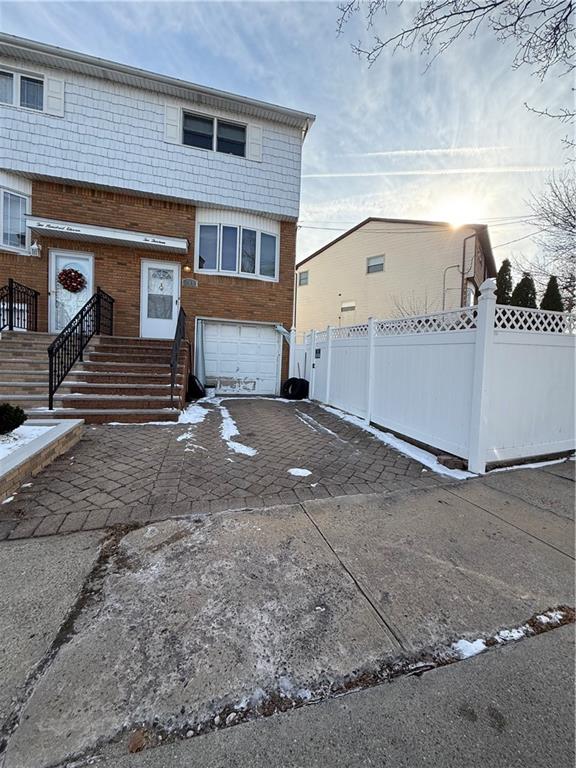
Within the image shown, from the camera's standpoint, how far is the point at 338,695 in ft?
4.90

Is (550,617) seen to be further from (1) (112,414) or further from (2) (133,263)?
(2) (133,263)

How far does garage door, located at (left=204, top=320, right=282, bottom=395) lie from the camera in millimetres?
10172

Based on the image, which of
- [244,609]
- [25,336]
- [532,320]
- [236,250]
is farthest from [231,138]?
[244,609]

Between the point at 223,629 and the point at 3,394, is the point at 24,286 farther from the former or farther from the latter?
the point at 223,629

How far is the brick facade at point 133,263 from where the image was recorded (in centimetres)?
873

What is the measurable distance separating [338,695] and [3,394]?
6990mm

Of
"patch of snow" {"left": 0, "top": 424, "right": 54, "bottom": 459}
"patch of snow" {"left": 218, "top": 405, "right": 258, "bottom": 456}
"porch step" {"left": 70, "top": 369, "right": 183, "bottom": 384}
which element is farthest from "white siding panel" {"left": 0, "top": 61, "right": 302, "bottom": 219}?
"patch of snow" {"left": 0, "top": 424, "right": 54, "bottom": 459}

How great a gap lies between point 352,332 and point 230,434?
365 centimetres

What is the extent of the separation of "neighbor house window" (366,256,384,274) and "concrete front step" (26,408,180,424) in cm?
1330

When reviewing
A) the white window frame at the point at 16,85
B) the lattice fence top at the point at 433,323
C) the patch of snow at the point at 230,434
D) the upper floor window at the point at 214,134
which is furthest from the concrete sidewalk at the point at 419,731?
the white window frame at the point at 16,85

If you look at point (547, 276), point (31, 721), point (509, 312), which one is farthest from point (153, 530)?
point (547, 276)

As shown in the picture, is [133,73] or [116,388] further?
[133,73]

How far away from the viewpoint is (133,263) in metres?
9.34

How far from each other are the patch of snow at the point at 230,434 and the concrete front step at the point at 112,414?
0.96 meters
